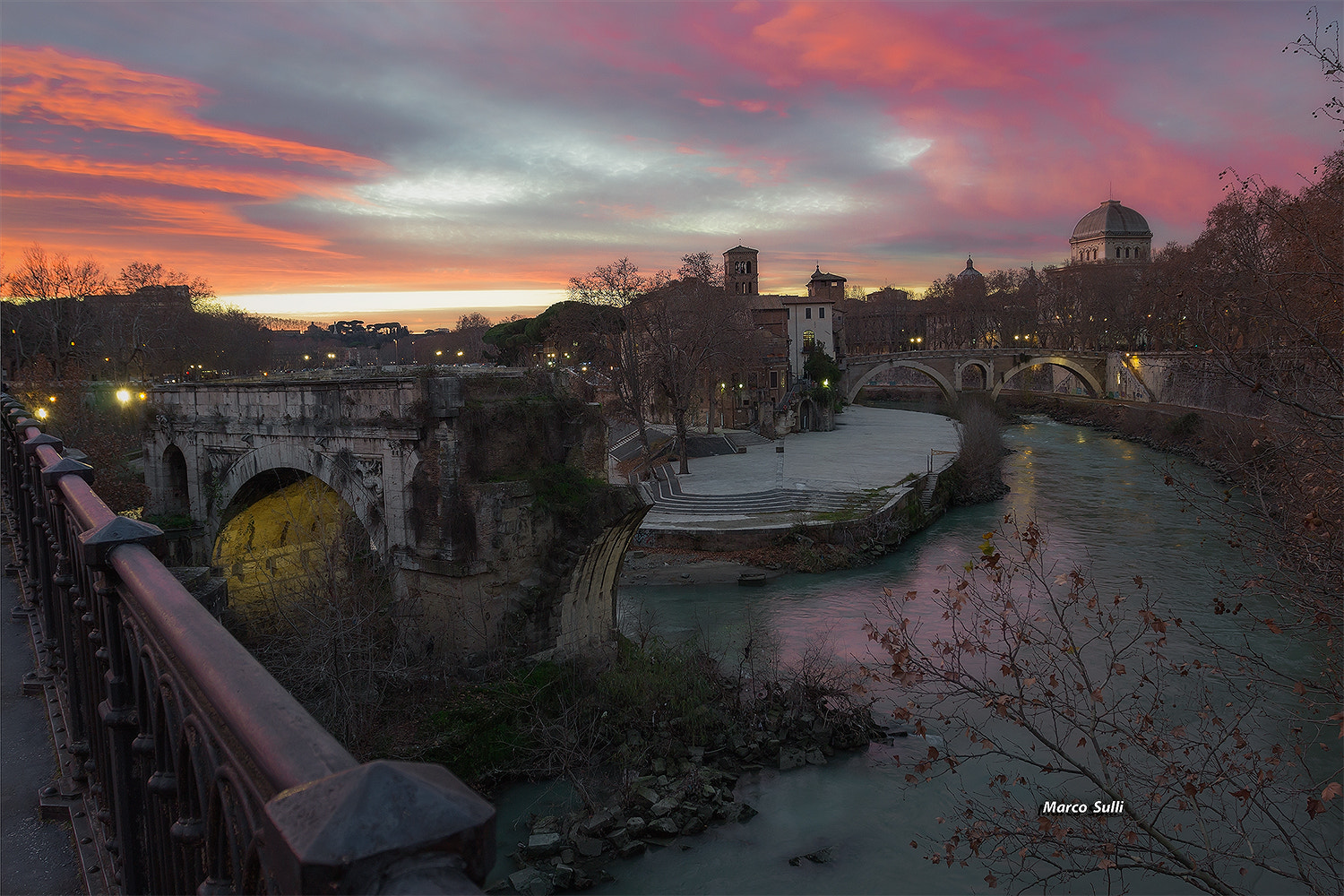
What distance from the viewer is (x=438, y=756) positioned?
1044 centimetres

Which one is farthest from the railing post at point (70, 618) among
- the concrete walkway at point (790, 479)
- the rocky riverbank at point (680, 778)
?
the concrete walkway at point (790, 479)

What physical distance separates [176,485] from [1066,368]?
55712 mm

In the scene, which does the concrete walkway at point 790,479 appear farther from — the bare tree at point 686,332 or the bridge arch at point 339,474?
the bridge arch at point 339,474

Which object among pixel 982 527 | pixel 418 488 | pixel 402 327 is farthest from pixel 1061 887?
pixel 402 327

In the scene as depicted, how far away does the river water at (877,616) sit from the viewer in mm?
9547

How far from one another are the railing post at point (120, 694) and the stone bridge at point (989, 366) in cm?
5726

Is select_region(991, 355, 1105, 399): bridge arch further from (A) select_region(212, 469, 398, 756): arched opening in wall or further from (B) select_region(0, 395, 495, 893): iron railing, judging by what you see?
(B) select_region(0, 395, 495, 893): iron railing

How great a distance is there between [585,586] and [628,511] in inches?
56.9

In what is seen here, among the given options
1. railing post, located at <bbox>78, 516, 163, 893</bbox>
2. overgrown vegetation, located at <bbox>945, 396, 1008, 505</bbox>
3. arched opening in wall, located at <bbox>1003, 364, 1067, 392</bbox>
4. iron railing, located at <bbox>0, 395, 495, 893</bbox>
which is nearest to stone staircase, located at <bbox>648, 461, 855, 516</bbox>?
overgrown vegetation, located at <bbox>945, 396, 1008, 505</bbox>

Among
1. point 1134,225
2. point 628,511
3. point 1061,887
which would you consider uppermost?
point 1134,225

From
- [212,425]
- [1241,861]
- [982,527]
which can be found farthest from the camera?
[982,527]

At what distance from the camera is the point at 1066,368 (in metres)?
58.1

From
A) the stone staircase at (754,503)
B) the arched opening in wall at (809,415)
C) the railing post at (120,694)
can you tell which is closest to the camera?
the railing post at (120,694)

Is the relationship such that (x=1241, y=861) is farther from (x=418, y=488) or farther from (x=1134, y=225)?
(x=1134, y=225)
